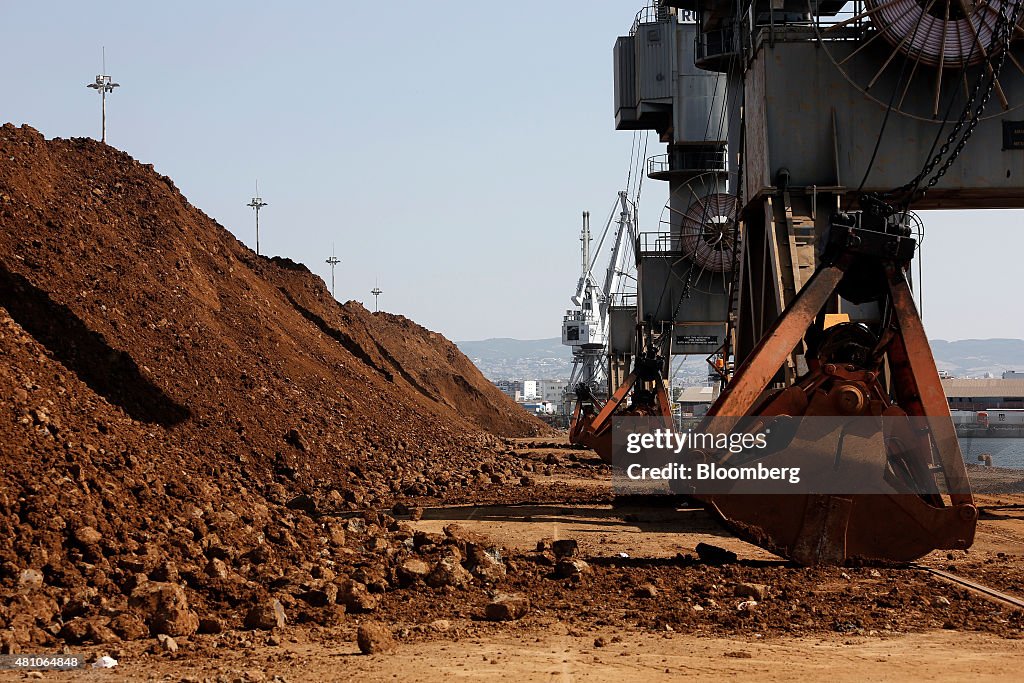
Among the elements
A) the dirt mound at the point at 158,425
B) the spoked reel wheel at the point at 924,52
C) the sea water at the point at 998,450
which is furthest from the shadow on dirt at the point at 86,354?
the sea water at the point at 998,450

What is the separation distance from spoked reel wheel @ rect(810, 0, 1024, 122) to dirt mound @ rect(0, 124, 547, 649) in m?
9.64

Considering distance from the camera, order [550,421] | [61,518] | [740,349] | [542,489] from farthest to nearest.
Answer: [550,421]
[542,489]
[740,349]
[61,518]

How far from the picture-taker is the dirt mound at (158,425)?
34.9ft

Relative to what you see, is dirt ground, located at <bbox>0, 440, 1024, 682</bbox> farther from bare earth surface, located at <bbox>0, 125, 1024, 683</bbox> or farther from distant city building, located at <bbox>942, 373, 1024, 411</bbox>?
distant city building, located at <bbox>942, 373, 1024, 411</bbox>

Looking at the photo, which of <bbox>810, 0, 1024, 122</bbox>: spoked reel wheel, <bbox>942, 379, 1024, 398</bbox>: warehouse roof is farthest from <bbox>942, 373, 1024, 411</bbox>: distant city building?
<bbox>810, 0, 1024, 122</bbox>: spoked reel wheel

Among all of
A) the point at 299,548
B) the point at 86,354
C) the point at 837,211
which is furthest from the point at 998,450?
the point at 299,548

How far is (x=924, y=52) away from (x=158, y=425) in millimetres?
12755

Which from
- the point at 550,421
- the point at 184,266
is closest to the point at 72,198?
the point at 184,266

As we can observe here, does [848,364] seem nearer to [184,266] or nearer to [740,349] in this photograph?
[740,349]

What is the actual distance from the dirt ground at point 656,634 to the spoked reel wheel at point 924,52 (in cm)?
929

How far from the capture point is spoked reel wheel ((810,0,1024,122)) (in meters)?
19.7

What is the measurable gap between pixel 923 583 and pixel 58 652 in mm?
7146

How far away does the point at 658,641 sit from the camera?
9141 millimetres

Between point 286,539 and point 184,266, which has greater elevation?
point 184,266
